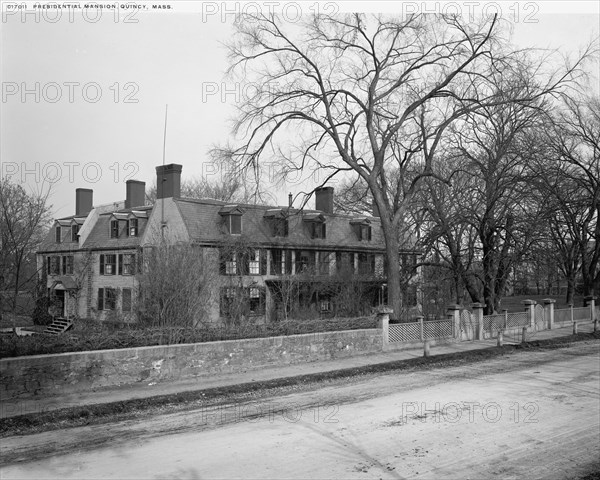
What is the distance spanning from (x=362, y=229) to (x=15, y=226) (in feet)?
97.5

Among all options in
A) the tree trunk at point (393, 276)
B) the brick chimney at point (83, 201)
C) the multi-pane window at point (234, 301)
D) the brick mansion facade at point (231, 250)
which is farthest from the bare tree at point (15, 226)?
the brick chimney at point (83, 201)

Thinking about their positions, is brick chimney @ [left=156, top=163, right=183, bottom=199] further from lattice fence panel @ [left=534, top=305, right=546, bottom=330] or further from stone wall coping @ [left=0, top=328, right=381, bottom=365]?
lattice fence panel @ [left=534, top=305, right=546, bottom=330]

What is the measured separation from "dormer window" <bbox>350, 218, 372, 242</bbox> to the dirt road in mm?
30194

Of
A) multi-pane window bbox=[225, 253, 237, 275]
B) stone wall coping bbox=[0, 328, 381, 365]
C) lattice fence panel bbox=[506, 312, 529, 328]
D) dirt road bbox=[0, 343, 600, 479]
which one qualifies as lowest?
dirt road bbox=[0, 343, 600, 479]

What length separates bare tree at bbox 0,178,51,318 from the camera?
1691 cm

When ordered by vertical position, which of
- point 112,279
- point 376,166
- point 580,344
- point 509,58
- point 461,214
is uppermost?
point 509,58

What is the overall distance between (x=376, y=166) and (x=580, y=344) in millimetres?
11317

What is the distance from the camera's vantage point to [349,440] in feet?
30.7

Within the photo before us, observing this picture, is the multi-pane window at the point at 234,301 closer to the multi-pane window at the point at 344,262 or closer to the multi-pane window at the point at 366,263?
the multi-pane window at the point at 344,262

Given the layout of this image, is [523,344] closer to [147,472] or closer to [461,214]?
[461,214]

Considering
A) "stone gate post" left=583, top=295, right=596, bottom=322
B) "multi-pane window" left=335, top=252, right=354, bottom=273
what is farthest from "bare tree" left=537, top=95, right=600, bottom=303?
"multi-pane window" left=335, top=252, right=354, bottom=273

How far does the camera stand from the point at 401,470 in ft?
26.0

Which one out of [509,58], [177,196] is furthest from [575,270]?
[177,196]

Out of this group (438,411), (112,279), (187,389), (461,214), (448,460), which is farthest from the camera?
(112,279)
